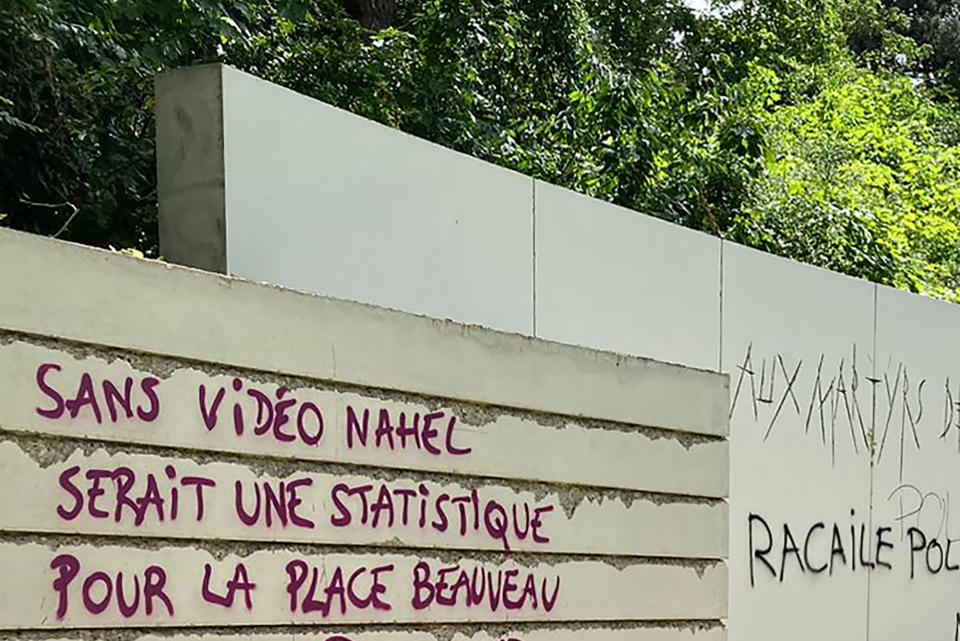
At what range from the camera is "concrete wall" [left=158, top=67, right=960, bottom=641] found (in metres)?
4.49

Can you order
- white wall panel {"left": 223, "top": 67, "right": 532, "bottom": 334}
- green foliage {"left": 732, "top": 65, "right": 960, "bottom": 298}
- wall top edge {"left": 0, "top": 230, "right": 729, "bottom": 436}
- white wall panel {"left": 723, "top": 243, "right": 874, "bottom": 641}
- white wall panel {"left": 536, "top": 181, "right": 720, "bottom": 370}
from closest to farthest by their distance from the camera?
wall top edge {"left": 0, "top": 230, "right": 729, "bottom": 436} < white wall panel {"left": 223, "top": 67, "right": 532, "bottom": 334} < white wall panel {"left": 536, "top": 181, "right": 720, "bottom": 370} < white wall panel {"left": 723, "top": 243, "right": 874, "bottom": 641} < green foliage {"left": 732, "top": 65, "right": 960, "bottom": 298}

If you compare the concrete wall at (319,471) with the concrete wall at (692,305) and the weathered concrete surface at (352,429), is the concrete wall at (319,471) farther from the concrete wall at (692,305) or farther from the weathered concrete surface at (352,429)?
the concrete wall at (692,305)

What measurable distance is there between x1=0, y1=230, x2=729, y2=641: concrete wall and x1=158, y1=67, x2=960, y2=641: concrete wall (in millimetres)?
504

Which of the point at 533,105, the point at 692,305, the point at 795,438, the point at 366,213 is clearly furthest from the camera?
the point at 533,105

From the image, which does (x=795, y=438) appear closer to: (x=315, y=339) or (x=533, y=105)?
(x=315, y=339)

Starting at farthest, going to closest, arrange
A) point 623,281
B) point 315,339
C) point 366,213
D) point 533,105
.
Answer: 1. point 533,105
2. point 623,281
3. point 366,213
4. point 315,339

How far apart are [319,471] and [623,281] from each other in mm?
2501

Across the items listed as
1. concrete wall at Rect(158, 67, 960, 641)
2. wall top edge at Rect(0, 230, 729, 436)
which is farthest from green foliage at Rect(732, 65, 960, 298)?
wall top edge at Rect(0, 230, 729, 436)

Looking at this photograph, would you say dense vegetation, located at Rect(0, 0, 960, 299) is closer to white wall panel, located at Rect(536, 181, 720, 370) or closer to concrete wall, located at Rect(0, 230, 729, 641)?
concrete wall, located at Rect(0, 230, 729, 641)

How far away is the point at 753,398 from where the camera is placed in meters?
7.04

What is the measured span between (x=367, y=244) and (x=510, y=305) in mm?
863

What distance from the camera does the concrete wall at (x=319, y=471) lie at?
3.38 metres

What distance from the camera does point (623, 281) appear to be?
6.28m

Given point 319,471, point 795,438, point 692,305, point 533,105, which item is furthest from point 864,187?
point 319,471
